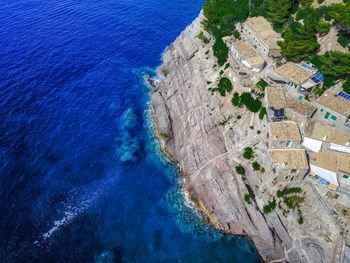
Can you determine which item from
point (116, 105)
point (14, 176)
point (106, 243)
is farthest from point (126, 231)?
point (116, 105)

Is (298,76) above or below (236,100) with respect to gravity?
above

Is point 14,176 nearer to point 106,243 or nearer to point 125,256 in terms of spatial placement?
point 106,243

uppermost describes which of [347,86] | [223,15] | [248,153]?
[223,15]

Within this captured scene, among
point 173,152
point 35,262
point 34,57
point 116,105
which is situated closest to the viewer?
point 35,262

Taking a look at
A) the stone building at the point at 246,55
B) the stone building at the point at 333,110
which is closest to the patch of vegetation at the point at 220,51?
the stone building at the point at 246,55

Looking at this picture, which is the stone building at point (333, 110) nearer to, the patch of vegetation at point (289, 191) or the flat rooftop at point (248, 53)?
the patch of vegetation at point (289, 191)

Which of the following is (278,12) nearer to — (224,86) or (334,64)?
(224,86)

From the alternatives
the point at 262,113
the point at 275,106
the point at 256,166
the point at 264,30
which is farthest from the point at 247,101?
the point at 264,30

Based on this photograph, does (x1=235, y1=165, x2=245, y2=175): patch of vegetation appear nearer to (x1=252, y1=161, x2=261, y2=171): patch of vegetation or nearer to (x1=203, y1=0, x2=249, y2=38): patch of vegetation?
(x1=252, y1=161, x2=261, y2=171): patch of vegetation
